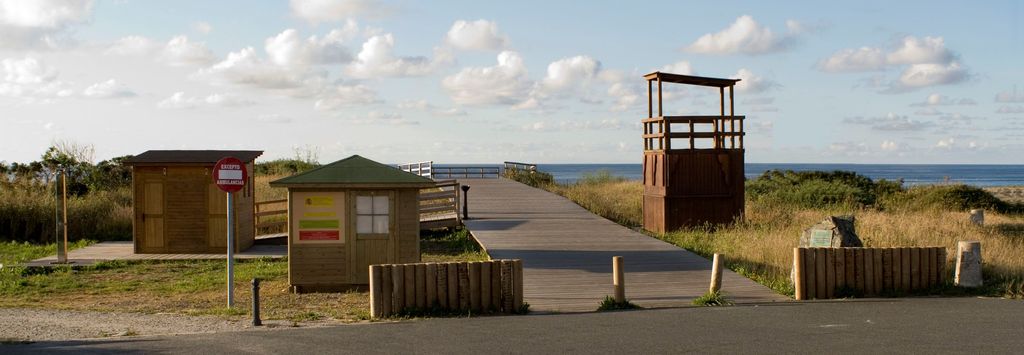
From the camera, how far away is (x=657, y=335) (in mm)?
10430

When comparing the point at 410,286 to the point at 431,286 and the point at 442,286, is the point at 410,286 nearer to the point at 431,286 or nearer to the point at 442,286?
the point at 431,286

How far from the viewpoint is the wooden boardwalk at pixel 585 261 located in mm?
13758

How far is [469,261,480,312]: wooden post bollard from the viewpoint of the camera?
12430mm

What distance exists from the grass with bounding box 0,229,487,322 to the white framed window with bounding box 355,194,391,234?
1104 mm

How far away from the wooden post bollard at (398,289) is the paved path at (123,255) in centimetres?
A: 969

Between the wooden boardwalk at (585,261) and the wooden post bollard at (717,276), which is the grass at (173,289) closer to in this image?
the wooden boardwalk at (585,261)

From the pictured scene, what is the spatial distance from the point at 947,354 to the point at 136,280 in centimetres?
1414

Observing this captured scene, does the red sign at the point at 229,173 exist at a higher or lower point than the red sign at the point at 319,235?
higher

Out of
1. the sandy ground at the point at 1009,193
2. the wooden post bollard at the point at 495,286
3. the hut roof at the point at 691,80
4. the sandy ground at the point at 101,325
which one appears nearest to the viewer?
the sandy ground at the point at 101,325

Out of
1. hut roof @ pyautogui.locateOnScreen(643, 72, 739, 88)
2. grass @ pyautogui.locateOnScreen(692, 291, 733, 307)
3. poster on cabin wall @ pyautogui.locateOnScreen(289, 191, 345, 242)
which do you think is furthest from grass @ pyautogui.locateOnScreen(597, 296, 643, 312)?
hut roof @ pyautogui.locateOnScreen(643, 72, 739, 88)

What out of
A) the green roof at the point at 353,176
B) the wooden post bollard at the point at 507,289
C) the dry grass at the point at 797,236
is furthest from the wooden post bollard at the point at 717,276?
the green roof at the point at 353,176

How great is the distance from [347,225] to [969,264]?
980 cm

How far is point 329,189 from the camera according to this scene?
52.2 feet

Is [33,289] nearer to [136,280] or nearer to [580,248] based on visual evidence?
[136,280]
